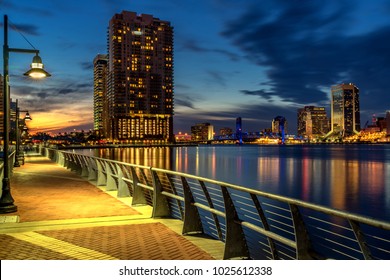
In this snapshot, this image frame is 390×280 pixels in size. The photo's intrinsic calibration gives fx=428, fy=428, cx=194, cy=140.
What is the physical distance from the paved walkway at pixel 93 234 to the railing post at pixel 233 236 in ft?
0.80

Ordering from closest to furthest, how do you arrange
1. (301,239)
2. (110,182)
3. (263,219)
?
1. (301,239)
2. (263,219)
3. (110,182)

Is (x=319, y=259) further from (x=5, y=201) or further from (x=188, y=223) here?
(x=5, y=201)

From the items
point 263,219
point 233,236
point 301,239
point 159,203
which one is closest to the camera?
point 301,239

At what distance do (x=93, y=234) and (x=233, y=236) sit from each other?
10.9ft

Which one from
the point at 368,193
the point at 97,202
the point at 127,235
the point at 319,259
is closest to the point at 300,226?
the point at 319,259

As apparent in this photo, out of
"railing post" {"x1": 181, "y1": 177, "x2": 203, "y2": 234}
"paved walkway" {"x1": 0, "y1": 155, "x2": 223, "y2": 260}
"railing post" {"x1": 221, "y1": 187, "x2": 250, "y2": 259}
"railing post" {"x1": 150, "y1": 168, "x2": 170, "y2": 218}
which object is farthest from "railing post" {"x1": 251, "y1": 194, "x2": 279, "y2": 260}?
"railing post" {"x1": 150, "y1": 168, "x2": 170, "y2": 218}

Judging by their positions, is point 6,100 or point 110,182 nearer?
point 6,100

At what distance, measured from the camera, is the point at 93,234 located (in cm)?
902

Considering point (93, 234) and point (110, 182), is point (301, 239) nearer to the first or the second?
point (93, 234)

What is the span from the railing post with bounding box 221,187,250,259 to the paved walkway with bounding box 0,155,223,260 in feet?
0.80

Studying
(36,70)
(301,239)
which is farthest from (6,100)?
(301,239)

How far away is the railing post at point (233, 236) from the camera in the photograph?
23.8 feet

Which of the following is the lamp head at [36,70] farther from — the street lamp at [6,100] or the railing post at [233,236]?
the railing post at [233,236]

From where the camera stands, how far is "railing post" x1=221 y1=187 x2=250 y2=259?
23.8ft
